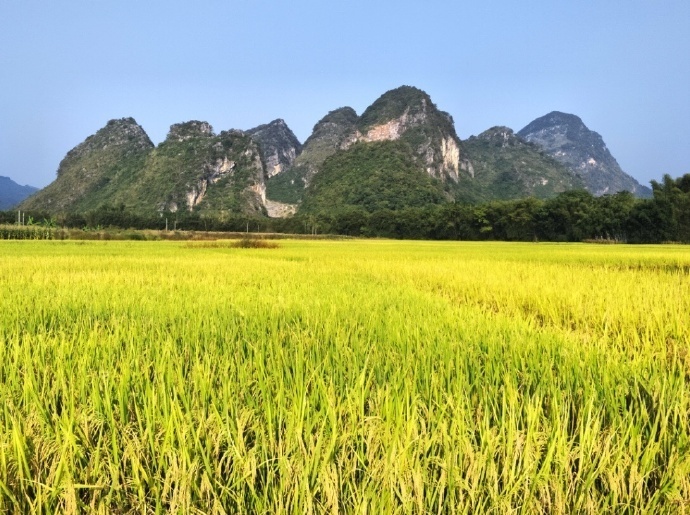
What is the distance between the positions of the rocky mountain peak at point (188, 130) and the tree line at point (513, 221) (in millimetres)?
63472

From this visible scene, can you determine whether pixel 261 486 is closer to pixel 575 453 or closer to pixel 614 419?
pixel 575 453

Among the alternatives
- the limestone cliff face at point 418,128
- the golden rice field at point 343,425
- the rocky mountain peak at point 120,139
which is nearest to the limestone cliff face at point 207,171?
the rocky mountain peak at point 120,139

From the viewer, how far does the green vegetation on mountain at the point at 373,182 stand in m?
118

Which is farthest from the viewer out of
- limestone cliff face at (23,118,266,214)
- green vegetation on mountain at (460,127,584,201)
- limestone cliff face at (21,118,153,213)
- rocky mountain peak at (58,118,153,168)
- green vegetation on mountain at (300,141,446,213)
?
rocky mountain peak at (58,118,153,168)

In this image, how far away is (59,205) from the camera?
158m

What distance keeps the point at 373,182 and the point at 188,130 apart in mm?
77268

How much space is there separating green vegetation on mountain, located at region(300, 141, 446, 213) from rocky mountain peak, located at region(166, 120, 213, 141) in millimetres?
48722

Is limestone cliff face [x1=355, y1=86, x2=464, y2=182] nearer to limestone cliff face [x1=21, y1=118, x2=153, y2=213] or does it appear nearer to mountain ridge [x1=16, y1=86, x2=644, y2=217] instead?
mountain ridge [x1=16, y1=86, x2=644, y2=217]

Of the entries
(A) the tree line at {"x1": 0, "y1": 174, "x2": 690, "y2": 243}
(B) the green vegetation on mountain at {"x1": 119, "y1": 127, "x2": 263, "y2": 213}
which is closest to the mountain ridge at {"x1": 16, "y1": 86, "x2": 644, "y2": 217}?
(B) the green vegetation on mountain at {"x1": 119, "y1": 127, "x2": 263, "y2": 213}

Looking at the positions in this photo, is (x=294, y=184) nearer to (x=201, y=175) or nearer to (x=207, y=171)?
(x=207, y=171)

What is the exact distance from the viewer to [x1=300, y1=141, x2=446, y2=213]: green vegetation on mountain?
117812 mm

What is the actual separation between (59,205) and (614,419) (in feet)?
622

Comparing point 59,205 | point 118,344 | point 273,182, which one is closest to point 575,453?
point 118,344

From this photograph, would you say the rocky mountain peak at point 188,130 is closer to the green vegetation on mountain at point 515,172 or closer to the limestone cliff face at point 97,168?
the limestone cliff face at point 97,168
